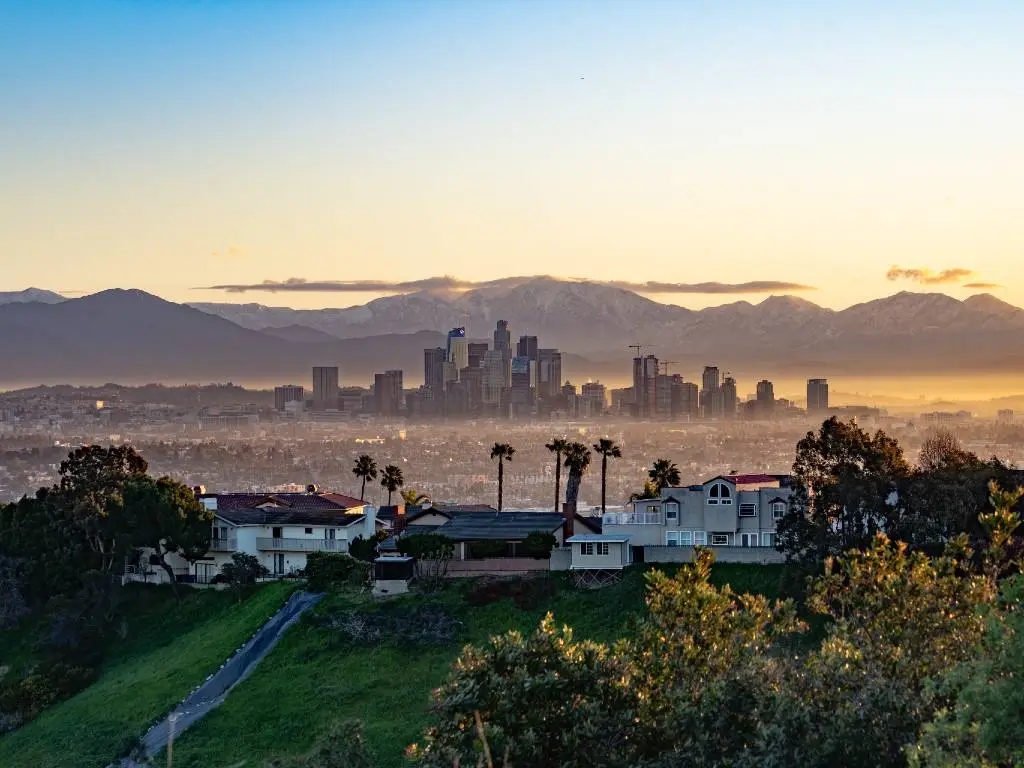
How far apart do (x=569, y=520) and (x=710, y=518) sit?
6.04 metres

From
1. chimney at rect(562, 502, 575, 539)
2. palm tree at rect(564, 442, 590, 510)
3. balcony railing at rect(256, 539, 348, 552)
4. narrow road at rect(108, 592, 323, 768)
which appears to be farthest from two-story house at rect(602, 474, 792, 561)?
balcony railing at rect(256, 539, 348, 552)

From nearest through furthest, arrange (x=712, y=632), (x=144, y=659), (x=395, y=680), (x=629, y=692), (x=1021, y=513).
Result: (x=629, y=692) < (x=712, y=632) < (x=395, y=680) < (x=1021, y=513) < (x=144, y=659)

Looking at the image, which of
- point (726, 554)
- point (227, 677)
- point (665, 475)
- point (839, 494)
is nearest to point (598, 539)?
point (726, 554)

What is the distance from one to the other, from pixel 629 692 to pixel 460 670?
3395 mm

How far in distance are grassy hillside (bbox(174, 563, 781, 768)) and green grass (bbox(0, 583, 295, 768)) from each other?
2.95 metres

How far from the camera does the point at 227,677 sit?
55.9 m

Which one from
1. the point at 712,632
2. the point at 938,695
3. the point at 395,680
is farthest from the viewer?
the point at 395,680

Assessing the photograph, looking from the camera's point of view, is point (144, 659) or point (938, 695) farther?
point (144, 659)

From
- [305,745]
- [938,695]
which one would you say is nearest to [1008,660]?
[938,695]

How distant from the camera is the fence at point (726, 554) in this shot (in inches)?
2367

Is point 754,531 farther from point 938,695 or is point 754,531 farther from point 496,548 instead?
point 938,695

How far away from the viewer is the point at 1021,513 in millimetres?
56594

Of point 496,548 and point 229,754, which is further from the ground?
point 496,548

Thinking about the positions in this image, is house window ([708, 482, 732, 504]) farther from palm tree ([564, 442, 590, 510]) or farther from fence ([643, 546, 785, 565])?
palm tree ([564, 442, 590, 510])
